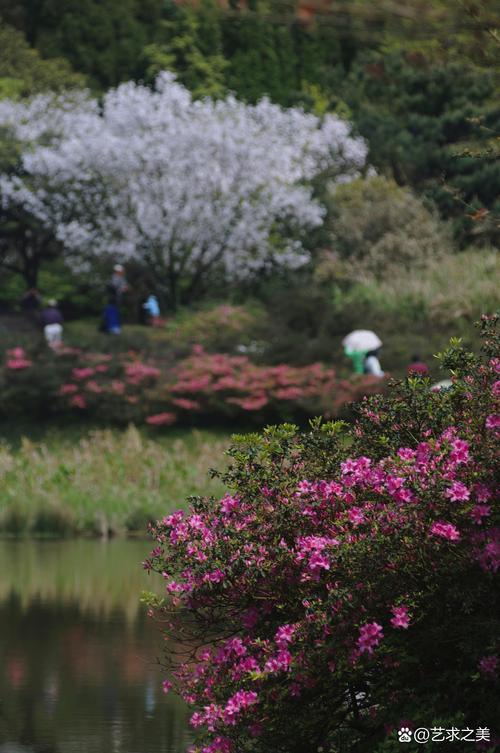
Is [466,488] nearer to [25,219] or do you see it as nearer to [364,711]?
[364,711]

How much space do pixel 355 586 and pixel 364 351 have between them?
2430cm

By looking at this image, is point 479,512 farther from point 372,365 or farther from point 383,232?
point 383,232

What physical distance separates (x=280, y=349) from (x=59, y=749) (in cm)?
2386

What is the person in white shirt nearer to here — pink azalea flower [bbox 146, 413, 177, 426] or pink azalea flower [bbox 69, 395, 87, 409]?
pink azalea flower [bbox 146, 413, 177, 426]

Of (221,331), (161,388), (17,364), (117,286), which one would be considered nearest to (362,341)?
(161,388)

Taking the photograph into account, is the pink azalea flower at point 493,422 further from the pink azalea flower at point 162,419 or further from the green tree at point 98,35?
the green tree at point 98,35

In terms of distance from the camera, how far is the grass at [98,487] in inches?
785

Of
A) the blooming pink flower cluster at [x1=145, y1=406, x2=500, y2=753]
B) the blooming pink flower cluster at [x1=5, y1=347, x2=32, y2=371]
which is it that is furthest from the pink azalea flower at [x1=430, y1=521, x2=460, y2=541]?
the blooming pink flower cluster at [x1=5, y1=347, x2=32, y2=371]

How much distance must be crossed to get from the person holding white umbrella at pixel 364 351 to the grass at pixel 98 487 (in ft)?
21.8

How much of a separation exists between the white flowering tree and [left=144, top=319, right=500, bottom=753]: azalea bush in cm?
3230

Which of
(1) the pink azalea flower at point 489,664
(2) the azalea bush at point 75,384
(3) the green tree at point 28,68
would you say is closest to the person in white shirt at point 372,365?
(2) the azalea bush at point 75,384

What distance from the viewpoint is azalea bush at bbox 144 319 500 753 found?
5770 millimetres

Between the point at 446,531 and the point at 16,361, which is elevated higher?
the point at 16,361

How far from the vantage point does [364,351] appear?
3014cm
